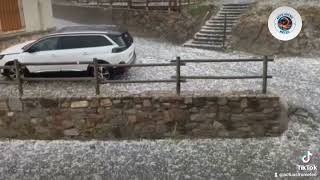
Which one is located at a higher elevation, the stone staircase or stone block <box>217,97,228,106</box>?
the stone staircase

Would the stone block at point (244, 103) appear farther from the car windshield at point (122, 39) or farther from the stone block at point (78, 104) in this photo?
the car windshield at point (122, 39)

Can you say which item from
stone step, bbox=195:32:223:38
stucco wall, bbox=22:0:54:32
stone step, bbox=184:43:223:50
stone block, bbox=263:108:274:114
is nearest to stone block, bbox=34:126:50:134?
stone block, bbox=263:108:274:114

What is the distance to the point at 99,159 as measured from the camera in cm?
904

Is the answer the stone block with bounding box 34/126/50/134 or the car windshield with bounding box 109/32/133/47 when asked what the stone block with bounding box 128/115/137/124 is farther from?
the car windshield with bounding box 109/32/133/47

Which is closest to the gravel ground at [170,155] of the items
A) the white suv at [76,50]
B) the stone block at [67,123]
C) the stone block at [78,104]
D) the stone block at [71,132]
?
the stone block at [71,132]

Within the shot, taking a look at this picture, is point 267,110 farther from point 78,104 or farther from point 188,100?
point 78,104

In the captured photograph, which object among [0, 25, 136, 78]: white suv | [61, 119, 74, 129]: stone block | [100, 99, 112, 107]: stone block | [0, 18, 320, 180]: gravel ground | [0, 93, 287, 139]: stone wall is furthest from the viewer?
[0, 25, 136, 78]: white suv

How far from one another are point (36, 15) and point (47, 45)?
512 cm

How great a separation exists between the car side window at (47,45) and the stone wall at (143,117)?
291cm

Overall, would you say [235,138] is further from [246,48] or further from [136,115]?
[246,48]

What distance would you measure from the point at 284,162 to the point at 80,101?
5112mm

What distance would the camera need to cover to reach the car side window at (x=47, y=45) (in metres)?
12.3

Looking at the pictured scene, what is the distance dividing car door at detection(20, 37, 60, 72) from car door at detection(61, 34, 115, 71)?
0.29m

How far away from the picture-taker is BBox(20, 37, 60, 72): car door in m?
12.3
